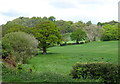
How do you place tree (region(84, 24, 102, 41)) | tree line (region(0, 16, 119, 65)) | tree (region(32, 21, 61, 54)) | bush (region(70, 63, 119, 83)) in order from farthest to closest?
tree (region(84, 24, 102, 41)) < tree (region(32, 21, 61, 54)) < tree line (region(0, 16, 119, 65)) < bush (region(70, 63, 119, 83))

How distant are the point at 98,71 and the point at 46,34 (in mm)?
30294

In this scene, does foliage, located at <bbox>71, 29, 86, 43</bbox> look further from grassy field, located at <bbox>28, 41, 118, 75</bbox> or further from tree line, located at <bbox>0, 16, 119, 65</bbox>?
grassy field, located at <bbox>28, 41, 118, 75</bbox>

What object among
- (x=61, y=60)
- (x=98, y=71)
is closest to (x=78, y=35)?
(x=61, y=60)

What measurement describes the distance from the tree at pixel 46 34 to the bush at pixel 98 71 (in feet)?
92.6

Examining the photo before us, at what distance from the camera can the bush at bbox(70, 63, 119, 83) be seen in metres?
9.27

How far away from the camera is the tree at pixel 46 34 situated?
38.7 metres

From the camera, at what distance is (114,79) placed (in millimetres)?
9133

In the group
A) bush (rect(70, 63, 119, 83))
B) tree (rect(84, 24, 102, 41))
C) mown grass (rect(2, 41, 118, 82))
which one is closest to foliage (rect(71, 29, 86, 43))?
tree (rect(84, 24, 102, 41))

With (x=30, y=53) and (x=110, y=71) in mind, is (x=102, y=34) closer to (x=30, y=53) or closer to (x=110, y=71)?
(x=30, y=53)

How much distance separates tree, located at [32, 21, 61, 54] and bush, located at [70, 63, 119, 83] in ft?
92.6

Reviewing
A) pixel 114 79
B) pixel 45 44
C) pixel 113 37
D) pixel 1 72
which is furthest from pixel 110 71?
pixel 113 37

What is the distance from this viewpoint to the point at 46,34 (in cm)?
3969

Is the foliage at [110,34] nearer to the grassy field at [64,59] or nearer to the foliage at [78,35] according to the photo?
the foliage at [78,35]

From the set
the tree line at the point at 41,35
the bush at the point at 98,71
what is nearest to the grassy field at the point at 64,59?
the tree line at the point at 41,35
